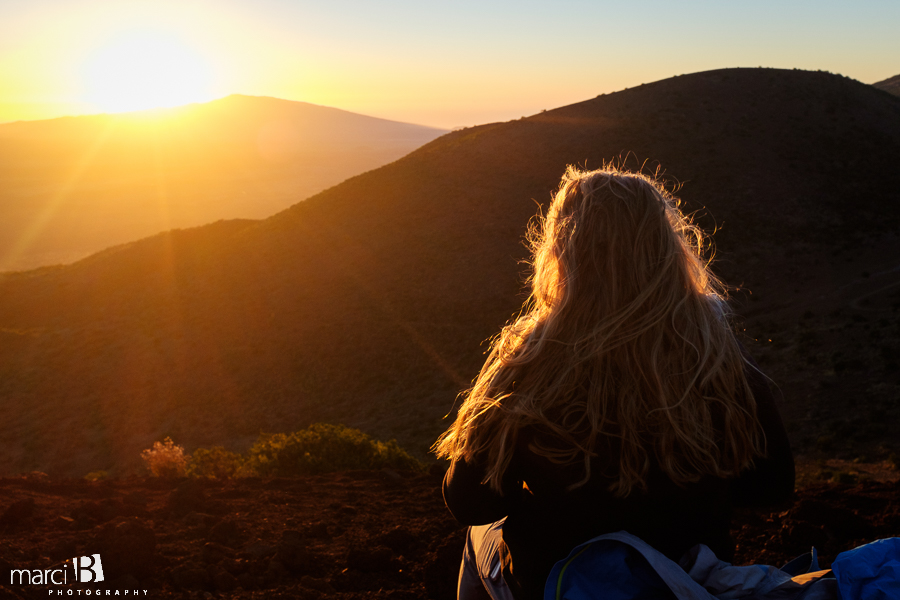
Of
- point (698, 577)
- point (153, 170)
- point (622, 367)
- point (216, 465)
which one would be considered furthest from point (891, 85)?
point (153, 170)

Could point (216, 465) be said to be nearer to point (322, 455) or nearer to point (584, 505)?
point (322, 455)

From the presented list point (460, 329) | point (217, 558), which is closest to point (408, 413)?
point (460, 329)

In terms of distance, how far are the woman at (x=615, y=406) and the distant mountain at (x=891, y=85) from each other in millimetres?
78302

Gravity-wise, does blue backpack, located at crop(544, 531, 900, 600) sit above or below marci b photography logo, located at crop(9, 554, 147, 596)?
above

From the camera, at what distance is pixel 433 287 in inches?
1048

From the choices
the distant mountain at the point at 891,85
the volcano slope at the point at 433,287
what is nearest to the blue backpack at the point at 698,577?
the volcano slope at the point at 433,287

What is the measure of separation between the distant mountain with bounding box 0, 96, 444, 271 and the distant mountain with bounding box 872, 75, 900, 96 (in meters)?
77.3

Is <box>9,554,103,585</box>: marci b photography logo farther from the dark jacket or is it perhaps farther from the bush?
the bush

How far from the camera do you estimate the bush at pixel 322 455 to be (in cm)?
851

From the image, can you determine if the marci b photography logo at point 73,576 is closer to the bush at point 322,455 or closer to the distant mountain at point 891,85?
the bush at point 322,455

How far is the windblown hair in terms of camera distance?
1.75 metres

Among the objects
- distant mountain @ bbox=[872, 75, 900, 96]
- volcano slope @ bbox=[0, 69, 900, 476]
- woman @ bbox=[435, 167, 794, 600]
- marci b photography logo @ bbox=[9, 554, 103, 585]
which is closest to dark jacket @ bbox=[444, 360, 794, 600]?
woman @ bbox=[435, 167, 794, 600]

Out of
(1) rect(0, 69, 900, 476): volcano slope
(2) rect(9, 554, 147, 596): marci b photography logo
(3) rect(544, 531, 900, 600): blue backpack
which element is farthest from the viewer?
(1) rect(0, 69, 900, 476): volcano slope

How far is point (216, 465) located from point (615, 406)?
28.2 ft
